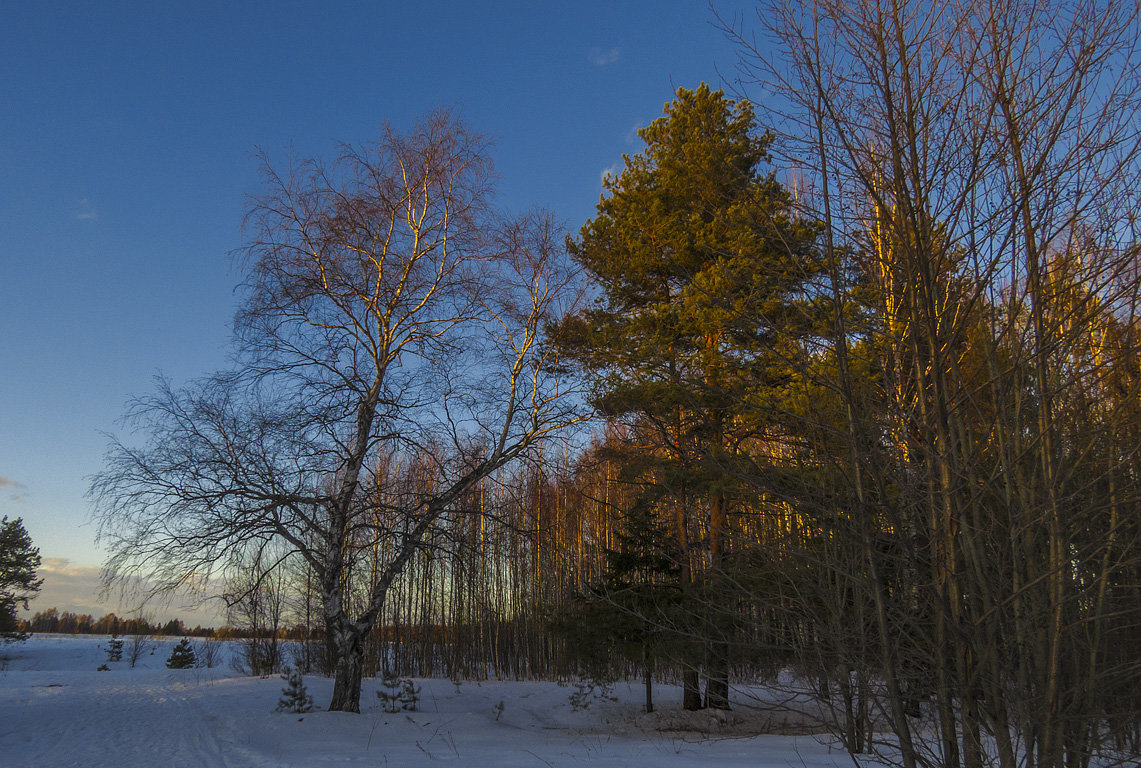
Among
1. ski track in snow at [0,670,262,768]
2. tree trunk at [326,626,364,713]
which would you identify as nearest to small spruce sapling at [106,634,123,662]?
ski track in snow at [0,670,262,768]

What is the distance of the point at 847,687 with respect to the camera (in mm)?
2383

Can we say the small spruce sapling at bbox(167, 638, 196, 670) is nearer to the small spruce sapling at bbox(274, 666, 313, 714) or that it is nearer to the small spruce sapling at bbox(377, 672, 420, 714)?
the small spruce sapling at bbox(274, 666, 313, 714)

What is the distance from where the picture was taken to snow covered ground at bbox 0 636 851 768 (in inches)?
295

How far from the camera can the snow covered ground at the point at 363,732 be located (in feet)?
24.6

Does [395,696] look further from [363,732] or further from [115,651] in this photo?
[115,651]

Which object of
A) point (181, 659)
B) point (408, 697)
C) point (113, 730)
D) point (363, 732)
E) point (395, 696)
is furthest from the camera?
point (181, 659)

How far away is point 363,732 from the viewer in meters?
9.22

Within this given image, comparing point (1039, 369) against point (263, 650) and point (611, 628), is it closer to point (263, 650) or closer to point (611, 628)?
point (611, 628)

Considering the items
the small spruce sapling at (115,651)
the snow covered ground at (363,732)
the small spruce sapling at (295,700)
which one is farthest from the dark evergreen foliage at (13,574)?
the small spruce sapling at (295,700)

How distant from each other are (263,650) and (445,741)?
53.5 ft

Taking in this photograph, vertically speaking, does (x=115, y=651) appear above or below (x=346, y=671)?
below

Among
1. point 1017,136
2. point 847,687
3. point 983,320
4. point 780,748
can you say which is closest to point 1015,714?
point 847,687

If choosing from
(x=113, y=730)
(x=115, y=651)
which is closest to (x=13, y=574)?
(x=115, y=651)

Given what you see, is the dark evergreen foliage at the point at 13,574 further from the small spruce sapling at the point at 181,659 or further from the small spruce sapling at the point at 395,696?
the small spruce sapling at the point at 395,696
